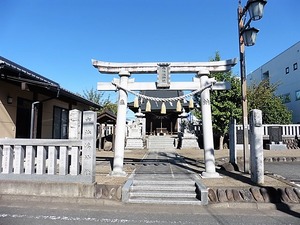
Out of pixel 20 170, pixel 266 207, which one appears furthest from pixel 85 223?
pixel 266 207

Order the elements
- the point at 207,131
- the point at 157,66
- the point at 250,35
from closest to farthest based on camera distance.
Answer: the point at 250,35
the point at 207,131
the point at 157,66

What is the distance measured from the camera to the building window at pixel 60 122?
41.7ft

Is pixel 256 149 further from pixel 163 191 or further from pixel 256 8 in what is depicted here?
pixel 256 8

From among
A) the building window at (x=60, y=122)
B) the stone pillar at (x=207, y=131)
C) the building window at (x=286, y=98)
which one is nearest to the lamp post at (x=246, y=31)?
the stone pillar at (x=207, y=131)

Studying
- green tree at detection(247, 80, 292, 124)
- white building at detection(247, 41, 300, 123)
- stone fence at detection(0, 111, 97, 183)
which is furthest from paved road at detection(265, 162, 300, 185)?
white building at detection(247, 41, 300, 123)

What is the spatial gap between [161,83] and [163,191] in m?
3.47

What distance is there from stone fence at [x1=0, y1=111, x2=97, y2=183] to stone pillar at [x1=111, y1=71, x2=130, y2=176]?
1575mm

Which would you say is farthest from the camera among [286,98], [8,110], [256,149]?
[286,98]

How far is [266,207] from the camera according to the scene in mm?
5590

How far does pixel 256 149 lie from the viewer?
689cm

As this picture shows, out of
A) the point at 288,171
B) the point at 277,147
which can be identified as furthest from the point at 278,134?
the point at 288,171

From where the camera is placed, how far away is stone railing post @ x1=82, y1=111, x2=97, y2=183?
632 cm

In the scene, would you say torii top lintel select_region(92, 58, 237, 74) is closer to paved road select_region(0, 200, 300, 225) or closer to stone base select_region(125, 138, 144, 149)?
paved road select_region(0, 200, 300, 225)

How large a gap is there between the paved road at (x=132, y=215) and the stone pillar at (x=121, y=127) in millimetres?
2260
